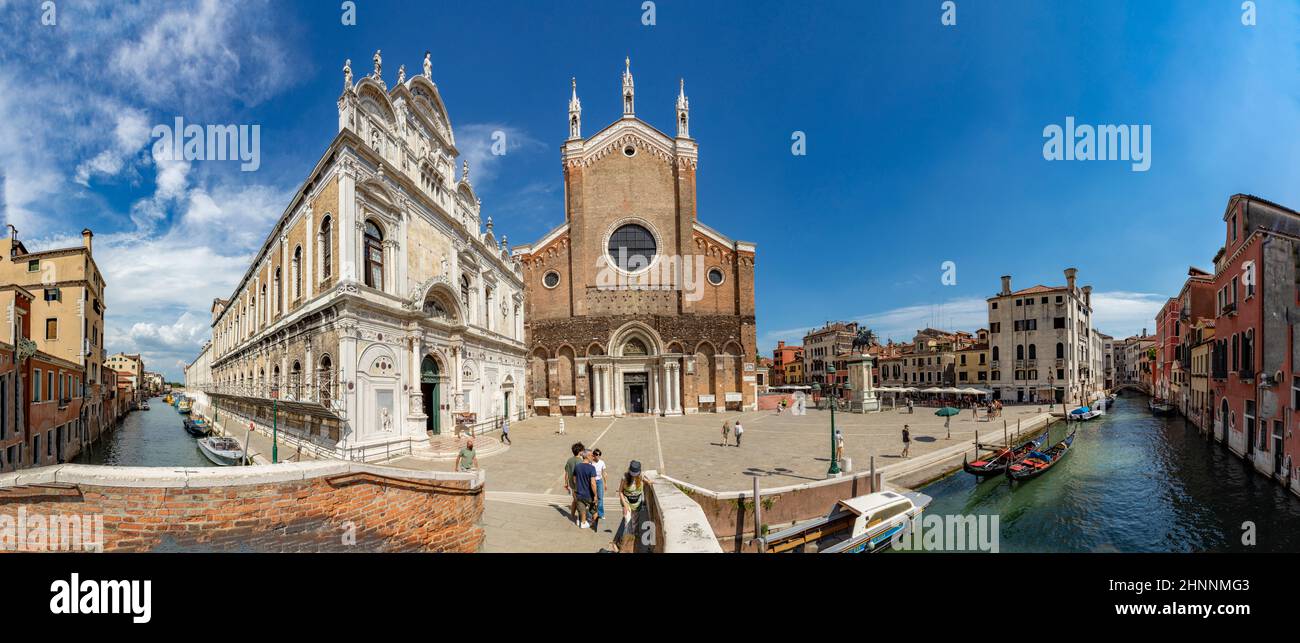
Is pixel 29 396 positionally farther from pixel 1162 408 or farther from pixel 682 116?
pixel 1162 408

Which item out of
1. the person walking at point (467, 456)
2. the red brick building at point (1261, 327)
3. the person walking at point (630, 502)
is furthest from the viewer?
the red brick building at point (1261, 327)

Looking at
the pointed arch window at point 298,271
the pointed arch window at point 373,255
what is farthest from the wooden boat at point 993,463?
the pointed arch window at point 298,271

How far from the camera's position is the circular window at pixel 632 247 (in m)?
29.9

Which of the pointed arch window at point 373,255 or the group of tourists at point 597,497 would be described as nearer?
the group of tourists at point 597,497

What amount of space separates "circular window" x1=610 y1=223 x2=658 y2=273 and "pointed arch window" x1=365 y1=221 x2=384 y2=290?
17.0m

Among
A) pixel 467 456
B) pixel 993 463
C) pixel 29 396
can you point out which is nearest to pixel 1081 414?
pixel 993 463

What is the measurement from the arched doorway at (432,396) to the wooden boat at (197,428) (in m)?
19.5

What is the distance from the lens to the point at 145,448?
72.5 ft

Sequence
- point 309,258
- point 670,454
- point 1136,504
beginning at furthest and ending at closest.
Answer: point 670,454 → point 309,258 → point 1136,504

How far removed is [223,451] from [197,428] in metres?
15.3

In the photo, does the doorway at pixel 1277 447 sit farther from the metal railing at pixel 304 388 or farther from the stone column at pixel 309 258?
the stone column at pixel 309 258

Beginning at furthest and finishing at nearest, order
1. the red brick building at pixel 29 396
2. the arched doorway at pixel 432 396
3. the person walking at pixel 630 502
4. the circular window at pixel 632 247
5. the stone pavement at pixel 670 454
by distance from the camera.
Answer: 1. the circular window at pixel 632 247
2. the arched doorway at pixel 432 396
3. the red brick building at pixel 29 396
4. the stone pavement at pixel 670 454
5. the person walking at pixel 630 502

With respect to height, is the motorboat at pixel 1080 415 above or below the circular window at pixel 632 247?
below

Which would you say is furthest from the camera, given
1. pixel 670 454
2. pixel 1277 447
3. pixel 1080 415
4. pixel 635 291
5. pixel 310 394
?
pixel 635 291
